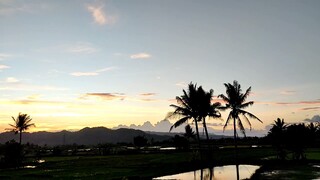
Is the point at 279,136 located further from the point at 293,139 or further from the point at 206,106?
the point at 206,106

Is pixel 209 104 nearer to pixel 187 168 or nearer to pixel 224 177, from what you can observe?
pixel 187 168

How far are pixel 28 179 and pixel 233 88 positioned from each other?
33828 millimetres

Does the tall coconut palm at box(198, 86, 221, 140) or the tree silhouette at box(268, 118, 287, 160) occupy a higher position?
the tall coconut palm at box(198, 86, 221, 140)

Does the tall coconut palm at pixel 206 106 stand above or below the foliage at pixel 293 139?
above

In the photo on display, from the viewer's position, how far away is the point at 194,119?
57281 millimetres

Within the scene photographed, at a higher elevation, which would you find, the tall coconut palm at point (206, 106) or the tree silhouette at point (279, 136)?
the tall coconut palm at point (206, 106)

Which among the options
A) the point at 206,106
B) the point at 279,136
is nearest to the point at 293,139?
the point at 279,136

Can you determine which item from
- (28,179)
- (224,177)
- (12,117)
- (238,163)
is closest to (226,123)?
(238,163)

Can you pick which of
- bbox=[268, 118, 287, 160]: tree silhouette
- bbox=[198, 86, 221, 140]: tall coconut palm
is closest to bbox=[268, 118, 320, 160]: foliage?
bbox=[268, 118, 287, 160]: tree silhouette

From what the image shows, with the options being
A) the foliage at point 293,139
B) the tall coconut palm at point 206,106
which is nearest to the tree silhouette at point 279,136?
the foliage at point 293,139

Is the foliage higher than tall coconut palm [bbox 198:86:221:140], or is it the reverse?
tall coconut palm [bbox 198:86:221:140]

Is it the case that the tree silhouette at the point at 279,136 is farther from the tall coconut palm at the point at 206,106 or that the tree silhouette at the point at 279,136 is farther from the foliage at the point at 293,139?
the tall coconut palm at the point at 206,106

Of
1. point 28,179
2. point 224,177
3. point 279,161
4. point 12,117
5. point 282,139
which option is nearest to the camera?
point 224,177

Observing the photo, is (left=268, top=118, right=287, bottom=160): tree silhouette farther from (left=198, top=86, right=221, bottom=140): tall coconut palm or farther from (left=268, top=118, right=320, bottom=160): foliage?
(left=198, top=86, right=221, bottom=140): tall coconut palm
